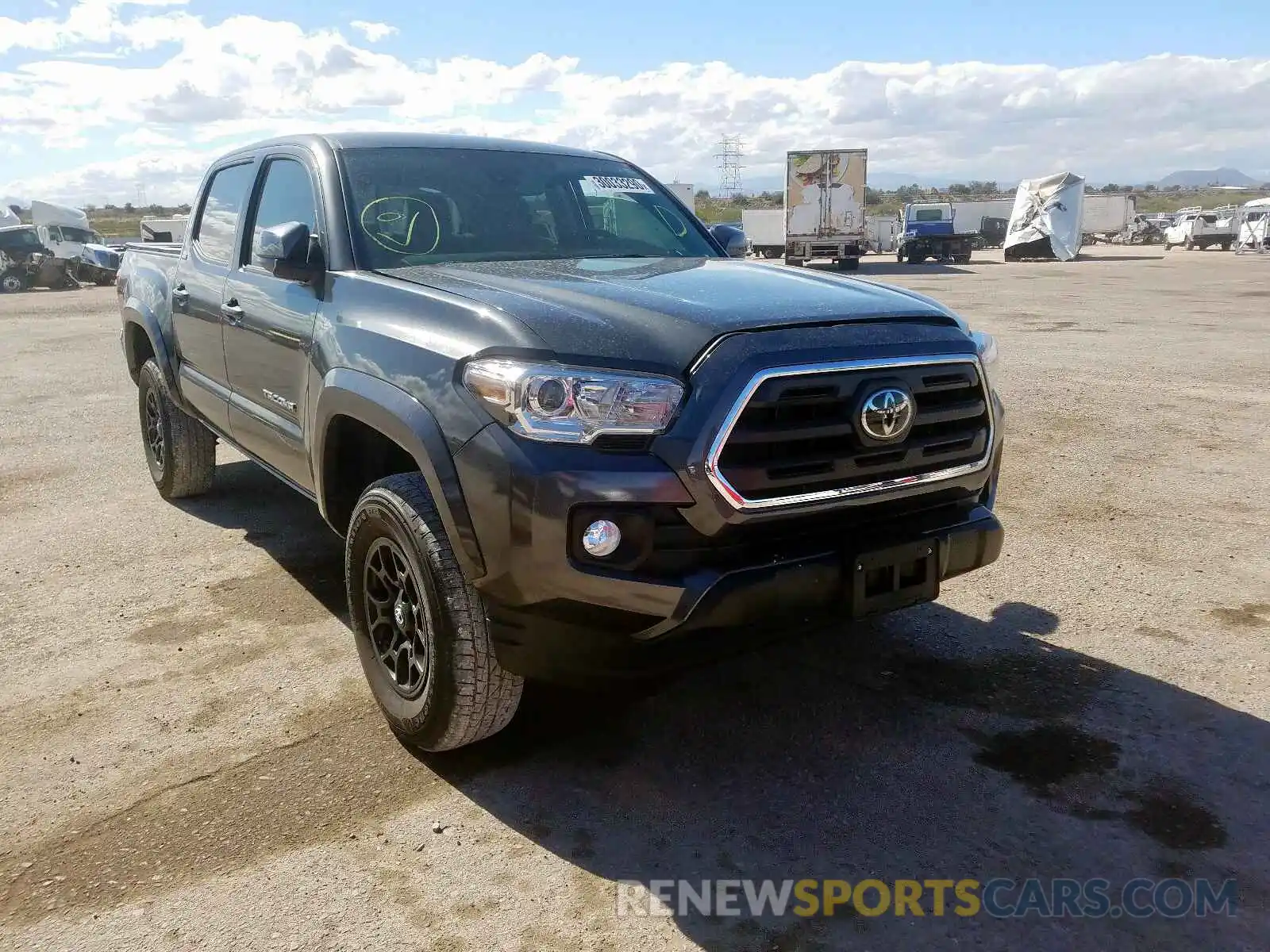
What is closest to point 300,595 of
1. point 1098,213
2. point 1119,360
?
point 1119,360

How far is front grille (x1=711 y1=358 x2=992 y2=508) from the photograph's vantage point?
260cm

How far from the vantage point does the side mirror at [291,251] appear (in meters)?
3.48

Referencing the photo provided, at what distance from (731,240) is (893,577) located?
2256 millimetres

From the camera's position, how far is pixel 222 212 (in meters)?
4.92

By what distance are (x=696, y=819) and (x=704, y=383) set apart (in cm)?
121

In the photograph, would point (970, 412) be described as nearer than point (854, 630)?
Yes

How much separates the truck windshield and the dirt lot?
5.27 feet

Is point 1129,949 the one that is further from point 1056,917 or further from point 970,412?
point 970,412

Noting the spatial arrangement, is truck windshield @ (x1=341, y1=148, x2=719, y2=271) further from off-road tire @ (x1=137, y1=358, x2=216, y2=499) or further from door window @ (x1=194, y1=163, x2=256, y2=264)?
off-road tire @ (x1=137, y1=358, x2=216, y2=499)

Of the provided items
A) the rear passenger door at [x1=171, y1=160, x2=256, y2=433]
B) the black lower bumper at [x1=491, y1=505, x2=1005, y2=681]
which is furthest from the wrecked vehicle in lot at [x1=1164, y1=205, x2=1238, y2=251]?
the black lower bumper at [x1=491, y1=505, x2=1005, y2=681]

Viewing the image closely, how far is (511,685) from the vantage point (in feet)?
9.59

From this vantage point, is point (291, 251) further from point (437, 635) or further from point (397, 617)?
point (437, 635)

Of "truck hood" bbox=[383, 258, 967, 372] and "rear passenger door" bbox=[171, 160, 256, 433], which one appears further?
"rear passenger door" bbox=[171, 160, 256, 433]

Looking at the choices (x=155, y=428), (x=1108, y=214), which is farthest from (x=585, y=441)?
(x=1108, y=214)
